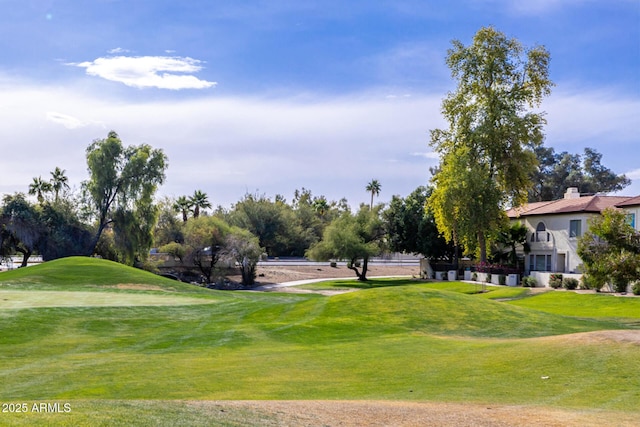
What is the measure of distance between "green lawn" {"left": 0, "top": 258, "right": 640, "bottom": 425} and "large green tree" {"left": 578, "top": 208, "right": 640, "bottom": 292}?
2.36 m

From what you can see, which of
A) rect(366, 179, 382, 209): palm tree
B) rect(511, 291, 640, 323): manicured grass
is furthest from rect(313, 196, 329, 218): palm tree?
rect(511, 291, 640, 323): manicured grass

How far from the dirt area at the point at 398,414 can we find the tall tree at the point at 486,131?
49.5 m

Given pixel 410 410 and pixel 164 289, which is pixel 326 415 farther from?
pixel 164 289

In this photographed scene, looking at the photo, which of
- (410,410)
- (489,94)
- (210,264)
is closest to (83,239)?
(210,264)

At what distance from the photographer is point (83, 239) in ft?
230

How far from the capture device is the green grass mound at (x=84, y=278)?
39.2 m

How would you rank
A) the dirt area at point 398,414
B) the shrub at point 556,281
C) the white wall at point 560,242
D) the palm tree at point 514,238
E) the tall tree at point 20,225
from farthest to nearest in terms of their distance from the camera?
the palm tree at point 514,238
the tall tree at point 20,225
the white wall at point 560,242
the shrub at point 556,281
the dirt area at point 398,414

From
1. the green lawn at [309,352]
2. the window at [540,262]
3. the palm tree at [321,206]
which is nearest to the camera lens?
the green lawn at [309,352]

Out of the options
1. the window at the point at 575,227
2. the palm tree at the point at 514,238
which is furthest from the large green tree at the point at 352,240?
the window at the point at 575,227

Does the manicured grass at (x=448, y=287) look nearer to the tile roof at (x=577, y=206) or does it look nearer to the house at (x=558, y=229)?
the house at (x=558, y=229)

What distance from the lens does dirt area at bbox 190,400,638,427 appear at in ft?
34.4

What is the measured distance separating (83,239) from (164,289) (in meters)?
32.5

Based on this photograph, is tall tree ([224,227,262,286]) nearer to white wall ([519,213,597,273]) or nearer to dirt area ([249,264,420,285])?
dirt area ([249,264,420,285])

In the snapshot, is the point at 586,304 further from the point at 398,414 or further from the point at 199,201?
the point at 199,201
